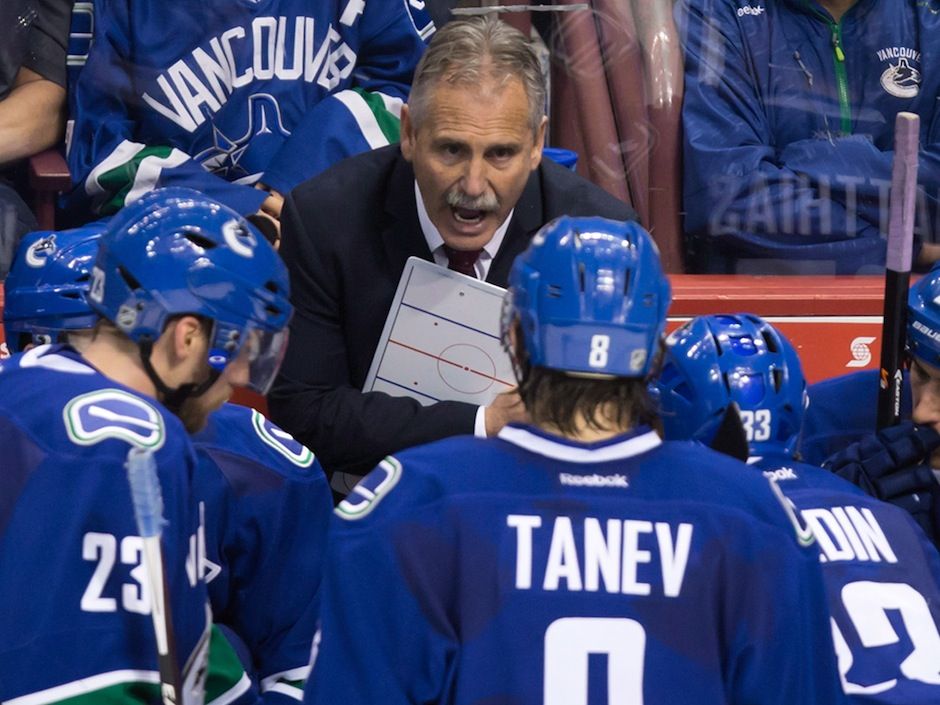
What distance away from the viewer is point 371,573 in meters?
1.78

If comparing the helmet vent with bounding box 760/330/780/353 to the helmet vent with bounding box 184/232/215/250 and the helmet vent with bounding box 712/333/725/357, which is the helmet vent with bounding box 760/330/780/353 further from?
the helmet vent with bounding box 184/232/215/250

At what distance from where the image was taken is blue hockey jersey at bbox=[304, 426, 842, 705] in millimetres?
1757

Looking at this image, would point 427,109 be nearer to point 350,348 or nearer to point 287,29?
point 350,348

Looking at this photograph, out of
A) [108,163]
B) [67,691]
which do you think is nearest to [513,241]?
[108,163]

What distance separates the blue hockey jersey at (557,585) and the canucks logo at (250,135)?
2.32m

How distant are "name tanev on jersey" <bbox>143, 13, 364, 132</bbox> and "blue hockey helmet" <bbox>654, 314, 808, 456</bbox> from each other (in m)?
1.80

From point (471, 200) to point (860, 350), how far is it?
133cm

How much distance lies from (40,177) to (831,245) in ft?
6.88

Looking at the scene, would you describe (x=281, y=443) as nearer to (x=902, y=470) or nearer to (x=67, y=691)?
(x=67, y=691)

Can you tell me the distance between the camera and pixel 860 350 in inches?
153

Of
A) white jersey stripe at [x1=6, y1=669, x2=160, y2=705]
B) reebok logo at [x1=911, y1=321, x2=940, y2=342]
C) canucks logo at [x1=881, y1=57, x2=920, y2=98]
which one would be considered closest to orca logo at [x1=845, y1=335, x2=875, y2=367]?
canucks logo at [x1=881, y1=57, x2=920, y2=98]

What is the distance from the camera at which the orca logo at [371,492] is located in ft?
5.89

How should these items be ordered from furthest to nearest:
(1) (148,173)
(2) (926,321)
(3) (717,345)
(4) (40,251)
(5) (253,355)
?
(1) (148,173)
(2) (926,321)
(4) (40,251)
(3) (717,345)
(5) (253,355)

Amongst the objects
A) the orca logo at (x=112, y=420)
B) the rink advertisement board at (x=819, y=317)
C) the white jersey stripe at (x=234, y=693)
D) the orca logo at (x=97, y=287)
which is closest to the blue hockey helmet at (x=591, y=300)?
the orca logo at (x=112, y=420)
